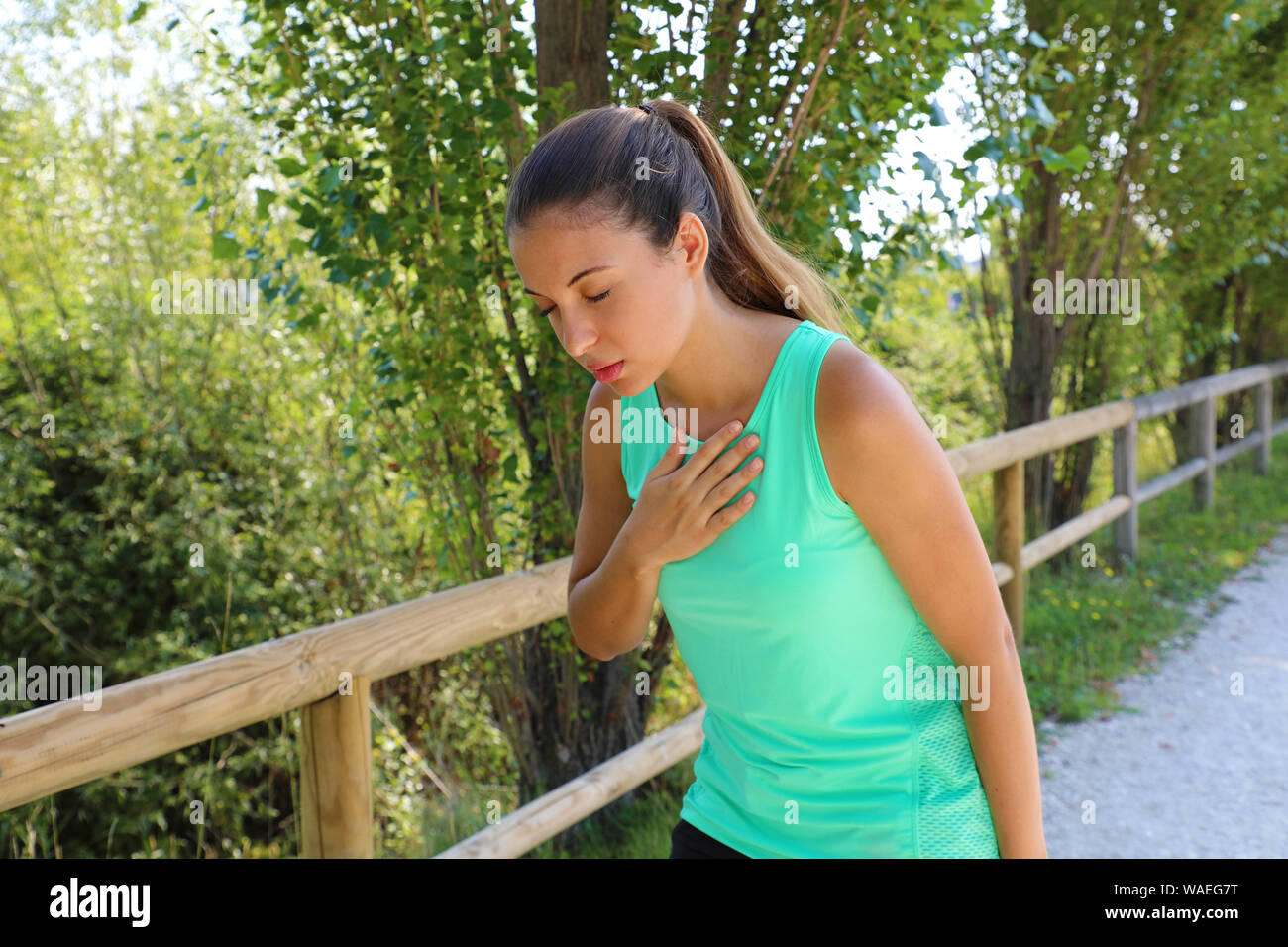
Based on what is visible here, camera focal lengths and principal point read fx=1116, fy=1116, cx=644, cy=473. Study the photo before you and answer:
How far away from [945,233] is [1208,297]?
22.5ft

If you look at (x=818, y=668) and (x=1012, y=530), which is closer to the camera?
(x=818, y=668)

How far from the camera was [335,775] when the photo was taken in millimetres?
2320

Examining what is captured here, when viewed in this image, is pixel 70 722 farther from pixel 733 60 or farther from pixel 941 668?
pixel 733 60

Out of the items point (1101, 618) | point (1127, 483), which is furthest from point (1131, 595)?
point (1127, 483)

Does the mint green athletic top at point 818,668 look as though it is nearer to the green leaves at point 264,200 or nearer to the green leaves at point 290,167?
the green leaves at point 290,167

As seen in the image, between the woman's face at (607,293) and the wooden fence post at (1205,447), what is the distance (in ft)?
26.1

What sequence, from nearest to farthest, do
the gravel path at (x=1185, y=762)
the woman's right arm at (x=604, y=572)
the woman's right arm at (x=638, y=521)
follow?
the woman's right arm at (x=638, y=521) < the woman's right arm at (x=604, y=572) < the gravel path at (x=1185, y=762)

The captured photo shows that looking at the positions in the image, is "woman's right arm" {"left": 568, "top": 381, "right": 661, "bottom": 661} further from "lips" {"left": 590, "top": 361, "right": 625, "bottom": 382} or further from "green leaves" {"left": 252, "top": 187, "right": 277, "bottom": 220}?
"green leaves" {"left": 252, "top": 187, "right": 277, "bottom": 220}

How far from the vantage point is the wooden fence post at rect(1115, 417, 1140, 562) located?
22.6 ft

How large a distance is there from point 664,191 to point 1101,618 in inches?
195

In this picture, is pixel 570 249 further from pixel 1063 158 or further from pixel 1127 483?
pixel 1127 483

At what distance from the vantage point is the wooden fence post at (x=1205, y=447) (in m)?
8.26

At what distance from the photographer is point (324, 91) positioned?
3.02m

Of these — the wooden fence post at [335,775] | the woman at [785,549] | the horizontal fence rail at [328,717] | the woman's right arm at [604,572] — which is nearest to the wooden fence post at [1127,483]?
the horizontal fence rail at [328,717]
